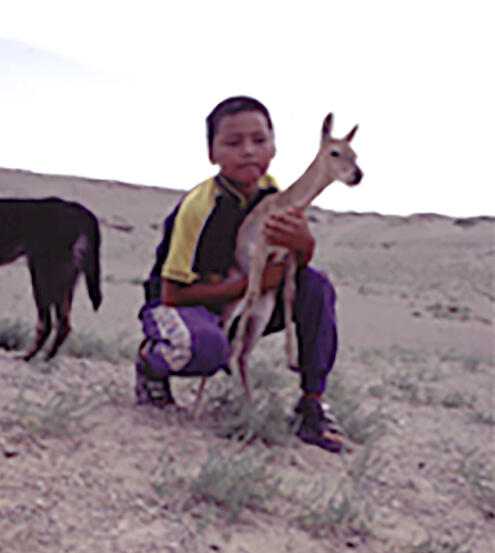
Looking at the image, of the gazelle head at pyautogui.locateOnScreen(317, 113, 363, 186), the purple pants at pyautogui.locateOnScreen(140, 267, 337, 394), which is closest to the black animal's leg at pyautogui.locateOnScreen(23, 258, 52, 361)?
the purple pants at pyautogui.locateOnScreen(140, 267, 337, 394)

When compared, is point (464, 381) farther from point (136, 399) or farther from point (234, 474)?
point (234, 474)

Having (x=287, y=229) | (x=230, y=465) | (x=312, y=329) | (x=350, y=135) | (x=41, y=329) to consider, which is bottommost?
(x=230, y=465)

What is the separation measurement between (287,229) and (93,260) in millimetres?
1219

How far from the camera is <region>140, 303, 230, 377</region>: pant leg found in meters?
3.16

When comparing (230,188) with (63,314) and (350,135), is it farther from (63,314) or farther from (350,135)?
(63,314)

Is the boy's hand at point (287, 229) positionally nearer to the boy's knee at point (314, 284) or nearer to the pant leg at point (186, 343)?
the boy's knee at point (314, 284)

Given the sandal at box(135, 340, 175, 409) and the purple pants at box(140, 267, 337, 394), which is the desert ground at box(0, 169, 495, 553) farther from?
the purple pants at box(140, 267, 337, 394)

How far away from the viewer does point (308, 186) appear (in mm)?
3221

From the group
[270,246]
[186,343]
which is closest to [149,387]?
[186,343]

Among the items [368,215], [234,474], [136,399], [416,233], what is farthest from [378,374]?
[368,215]

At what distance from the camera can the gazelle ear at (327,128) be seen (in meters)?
3.23

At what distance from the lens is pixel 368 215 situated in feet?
211

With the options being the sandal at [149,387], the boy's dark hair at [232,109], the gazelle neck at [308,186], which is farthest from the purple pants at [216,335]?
the boy's dark hair at [232,109]

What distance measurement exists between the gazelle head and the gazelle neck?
3 cm
